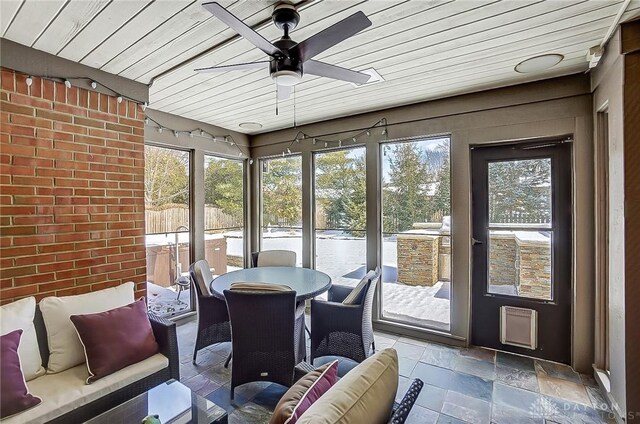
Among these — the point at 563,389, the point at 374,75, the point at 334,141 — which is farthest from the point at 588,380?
the point at 334,141

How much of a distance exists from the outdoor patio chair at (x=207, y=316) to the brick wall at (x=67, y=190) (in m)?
0.49

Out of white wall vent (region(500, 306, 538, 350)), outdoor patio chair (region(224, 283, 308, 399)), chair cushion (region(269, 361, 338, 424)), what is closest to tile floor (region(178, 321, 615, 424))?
white wall vent (region(500, 306, 538, 350))

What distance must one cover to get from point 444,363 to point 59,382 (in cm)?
300

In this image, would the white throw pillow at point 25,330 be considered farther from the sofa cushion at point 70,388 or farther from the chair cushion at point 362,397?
the chair cushion at point 362,397

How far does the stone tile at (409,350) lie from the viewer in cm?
307

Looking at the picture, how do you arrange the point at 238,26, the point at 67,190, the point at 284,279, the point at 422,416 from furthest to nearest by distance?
the point at 284,279, the point at 67,190, the point at 422,416, the point at 238,26

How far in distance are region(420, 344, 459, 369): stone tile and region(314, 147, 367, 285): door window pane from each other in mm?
1153

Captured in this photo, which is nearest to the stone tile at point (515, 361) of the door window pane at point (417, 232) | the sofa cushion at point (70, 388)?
the door window pane at point (417, 232)

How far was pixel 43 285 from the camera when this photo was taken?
2219 mm

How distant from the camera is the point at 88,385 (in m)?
1.79

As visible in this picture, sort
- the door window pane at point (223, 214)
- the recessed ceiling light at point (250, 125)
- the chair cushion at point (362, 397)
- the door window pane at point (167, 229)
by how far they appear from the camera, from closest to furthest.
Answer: the chair cushion at point (362, 397), the door window pane at point (167, 229), the recessed ceiling light at point (250, 125), the door window pane at point (223, 214)

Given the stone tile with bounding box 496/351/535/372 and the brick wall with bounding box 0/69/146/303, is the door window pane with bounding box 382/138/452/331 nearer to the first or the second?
the stone tile with bounding box 496/351/535/372

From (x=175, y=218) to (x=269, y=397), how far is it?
2.54 meters

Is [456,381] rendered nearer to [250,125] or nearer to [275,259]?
[275,259]
